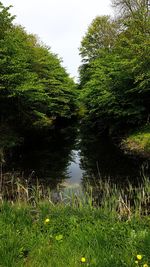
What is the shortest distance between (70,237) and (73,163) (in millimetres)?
16543

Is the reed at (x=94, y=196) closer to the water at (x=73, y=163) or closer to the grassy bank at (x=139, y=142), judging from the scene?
the water at (x=73, y=163)

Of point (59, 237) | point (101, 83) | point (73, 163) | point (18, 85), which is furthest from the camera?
point (101, 83)

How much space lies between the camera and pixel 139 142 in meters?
24.8

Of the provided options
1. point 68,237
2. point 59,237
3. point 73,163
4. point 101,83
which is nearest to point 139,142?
point 73,163

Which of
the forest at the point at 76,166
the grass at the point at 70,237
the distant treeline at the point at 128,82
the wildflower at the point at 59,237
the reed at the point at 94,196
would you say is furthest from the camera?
the distant treeline at the point at 128,82

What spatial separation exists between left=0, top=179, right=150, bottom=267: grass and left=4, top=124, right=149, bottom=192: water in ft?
23.7

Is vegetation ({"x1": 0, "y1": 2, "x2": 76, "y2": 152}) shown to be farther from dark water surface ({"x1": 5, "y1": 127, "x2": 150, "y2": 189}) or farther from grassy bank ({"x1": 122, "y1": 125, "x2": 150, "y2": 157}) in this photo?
grassy bank ({"x1": 122, "y1": 125, "x2": 150, "y2": 157})

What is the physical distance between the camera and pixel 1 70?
981 inches

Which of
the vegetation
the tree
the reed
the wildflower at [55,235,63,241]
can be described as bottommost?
the wildflower at [55,235,63,241]

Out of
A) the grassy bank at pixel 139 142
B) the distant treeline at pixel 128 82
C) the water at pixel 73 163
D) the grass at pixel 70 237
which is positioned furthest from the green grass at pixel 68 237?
the distant treeline at pixel 128 82

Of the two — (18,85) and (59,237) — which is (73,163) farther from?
(59,237)

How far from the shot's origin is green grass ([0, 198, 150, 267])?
5.88m

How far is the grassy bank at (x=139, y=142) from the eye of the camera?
23047mm

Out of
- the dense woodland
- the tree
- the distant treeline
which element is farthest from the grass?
the tree
